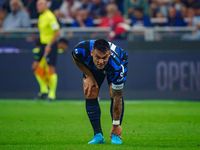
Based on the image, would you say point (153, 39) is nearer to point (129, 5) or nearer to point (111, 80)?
point (129, 5)

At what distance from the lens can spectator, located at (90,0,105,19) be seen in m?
17.7

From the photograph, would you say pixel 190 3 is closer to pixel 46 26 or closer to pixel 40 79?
pixel 46 26

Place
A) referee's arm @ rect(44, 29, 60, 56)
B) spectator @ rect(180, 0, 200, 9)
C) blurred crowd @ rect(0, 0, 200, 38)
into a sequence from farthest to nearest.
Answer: spectator @ rect(180, 0, 200, 9) < blurred crowd @ rect(0, 0, 200, 38) < referee's arm @ rect(44, 29, 60, 56)

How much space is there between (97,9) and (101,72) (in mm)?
11582

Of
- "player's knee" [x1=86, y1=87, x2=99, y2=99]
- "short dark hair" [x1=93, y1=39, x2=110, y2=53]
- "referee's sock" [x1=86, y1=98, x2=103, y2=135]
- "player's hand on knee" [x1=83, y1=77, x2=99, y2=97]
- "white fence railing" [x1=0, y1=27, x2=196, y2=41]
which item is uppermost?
"short dark hair" [x1=93, y1=39, x2=110, y2=53]

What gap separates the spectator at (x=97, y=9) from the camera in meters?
17.7

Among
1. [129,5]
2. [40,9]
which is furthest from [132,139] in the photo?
[129,5]

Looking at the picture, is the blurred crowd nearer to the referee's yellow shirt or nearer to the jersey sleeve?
the referee's yellow shirt

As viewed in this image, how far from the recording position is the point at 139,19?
16.8 meters

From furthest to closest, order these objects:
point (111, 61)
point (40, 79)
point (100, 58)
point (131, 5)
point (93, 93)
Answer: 1. point (131, 5)
2. point (40, 79)
3. point (93, 93)
4. point (111, 61)
5. point (100, 58)

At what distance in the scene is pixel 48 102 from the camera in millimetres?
13906

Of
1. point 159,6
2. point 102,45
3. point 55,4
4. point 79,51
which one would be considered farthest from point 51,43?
point 102,45

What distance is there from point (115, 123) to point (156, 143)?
2.16 feet

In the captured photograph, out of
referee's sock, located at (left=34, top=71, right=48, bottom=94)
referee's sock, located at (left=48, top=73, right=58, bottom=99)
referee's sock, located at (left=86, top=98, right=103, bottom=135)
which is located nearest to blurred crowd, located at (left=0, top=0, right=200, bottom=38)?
referee's sock, located at (left=34, top=71, right=48, bottom=94)
